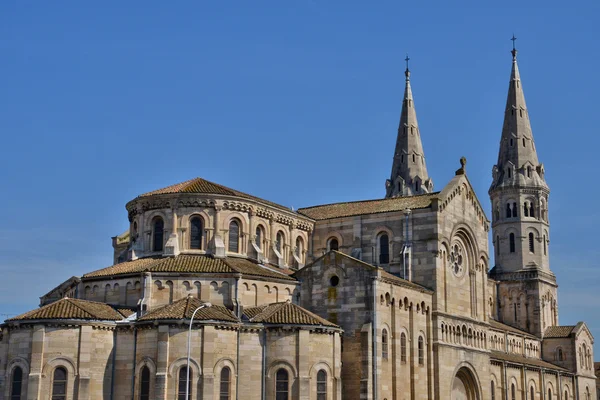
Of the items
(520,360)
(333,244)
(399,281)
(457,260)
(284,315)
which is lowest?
(520,360)

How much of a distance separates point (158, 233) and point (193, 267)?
6443 mm

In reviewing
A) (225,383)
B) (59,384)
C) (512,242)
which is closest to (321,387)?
(225,383)

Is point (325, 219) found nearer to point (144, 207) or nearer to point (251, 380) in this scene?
point (144, 207)

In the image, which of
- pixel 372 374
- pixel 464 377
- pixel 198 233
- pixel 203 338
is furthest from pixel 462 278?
pixel 203 338

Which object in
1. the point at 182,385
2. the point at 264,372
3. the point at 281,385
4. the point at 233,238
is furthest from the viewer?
the point at 233,238

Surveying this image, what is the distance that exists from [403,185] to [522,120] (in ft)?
45.4

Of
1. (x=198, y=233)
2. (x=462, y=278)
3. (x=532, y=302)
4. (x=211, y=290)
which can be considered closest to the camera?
(x=211, y=290)

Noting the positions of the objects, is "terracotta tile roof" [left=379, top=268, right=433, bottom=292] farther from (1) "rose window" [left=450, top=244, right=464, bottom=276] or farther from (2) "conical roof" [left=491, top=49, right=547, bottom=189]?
(2) "conical roof" [left=491, top=49, right=547, bottom=189]

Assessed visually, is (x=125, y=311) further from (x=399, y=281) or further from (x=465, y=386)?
(x=465, y=386)

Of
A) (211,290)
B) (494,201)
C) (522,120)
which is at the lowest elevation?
(211,290)

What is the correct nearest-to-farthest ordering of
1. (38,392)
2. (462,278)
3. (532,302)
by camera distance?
(38,392)
(462,278)
(532,302)

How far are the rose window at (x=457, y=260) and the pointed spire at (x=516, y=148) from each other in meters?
25.5

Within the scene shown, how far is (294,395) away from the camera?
181 feet

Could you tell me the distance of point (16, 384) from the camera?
53938 millimetres
